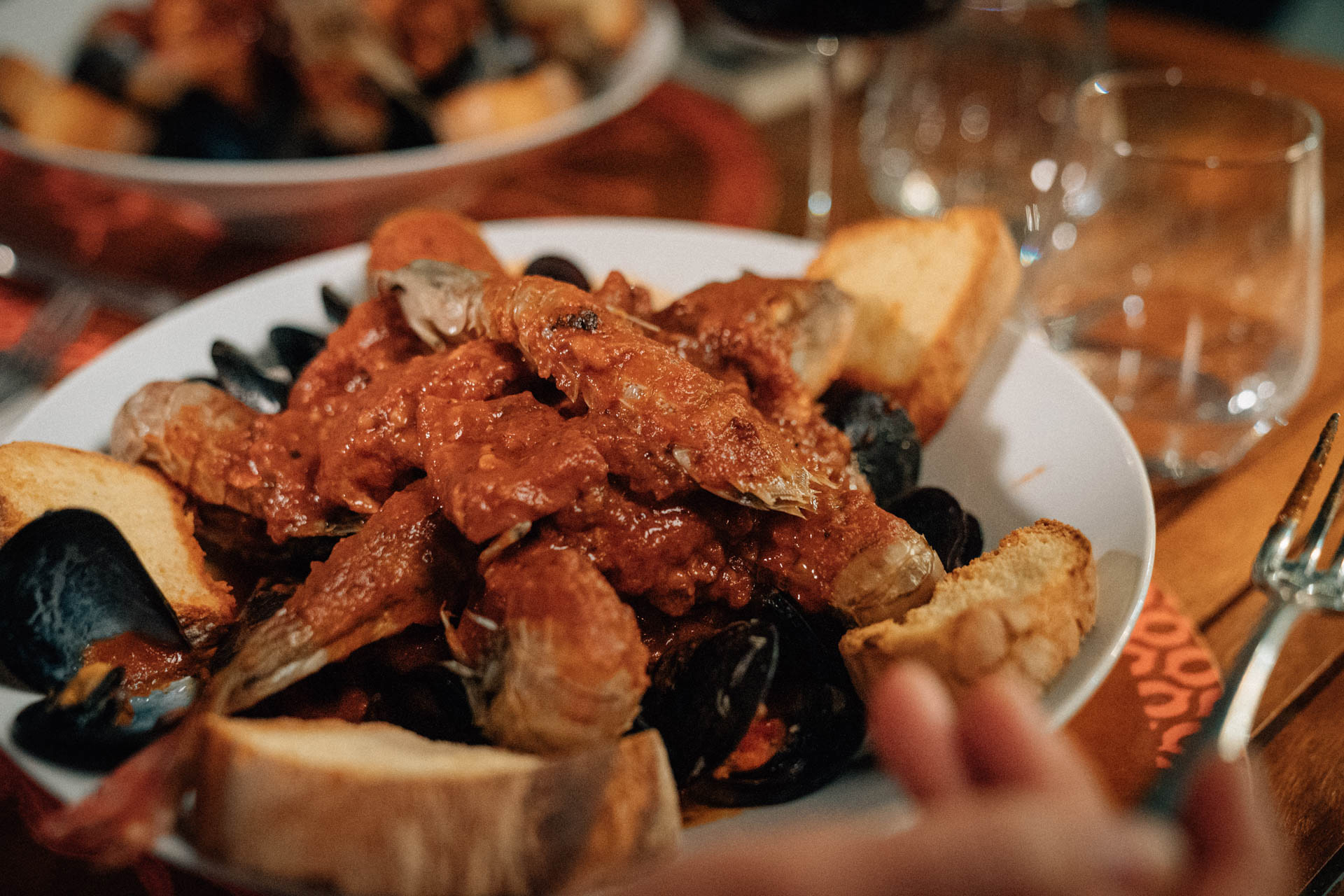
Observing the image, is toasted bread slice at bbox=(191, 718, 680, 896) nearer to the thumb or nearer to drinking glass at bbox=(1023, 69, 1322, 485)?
the thumb

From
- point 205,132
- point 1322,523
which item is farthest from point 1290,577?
point 205,132

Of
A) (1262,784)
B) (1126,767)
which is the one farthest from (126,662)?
(1262,784)

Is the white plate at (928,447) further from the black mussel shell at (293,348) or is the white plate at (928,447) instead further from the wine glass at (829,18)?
the wine glass at (829,18)

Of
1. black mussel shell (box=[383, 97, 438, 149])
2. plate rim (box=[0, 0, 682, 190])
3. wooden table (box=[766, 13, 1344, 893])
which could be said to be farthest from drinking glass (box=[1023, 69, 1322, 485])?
black mussel shell (box=[383, 97, 438, 149])

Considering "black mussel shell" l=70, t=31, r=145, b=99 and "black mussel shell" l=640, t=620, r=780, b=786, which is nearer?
"black mussel shell" l=640, t=620, r=780, b=786

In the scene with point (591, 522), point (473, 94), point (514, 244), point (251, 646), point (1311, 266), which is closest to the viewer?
point (251, 646)

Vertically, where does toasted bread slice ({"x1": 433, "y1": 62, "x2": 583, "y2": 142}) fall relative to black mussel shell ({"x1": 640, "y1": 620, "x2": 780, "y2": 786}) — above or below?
above

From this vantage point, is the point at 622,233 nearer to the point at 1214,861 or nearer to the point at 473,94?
the point at 473,94
